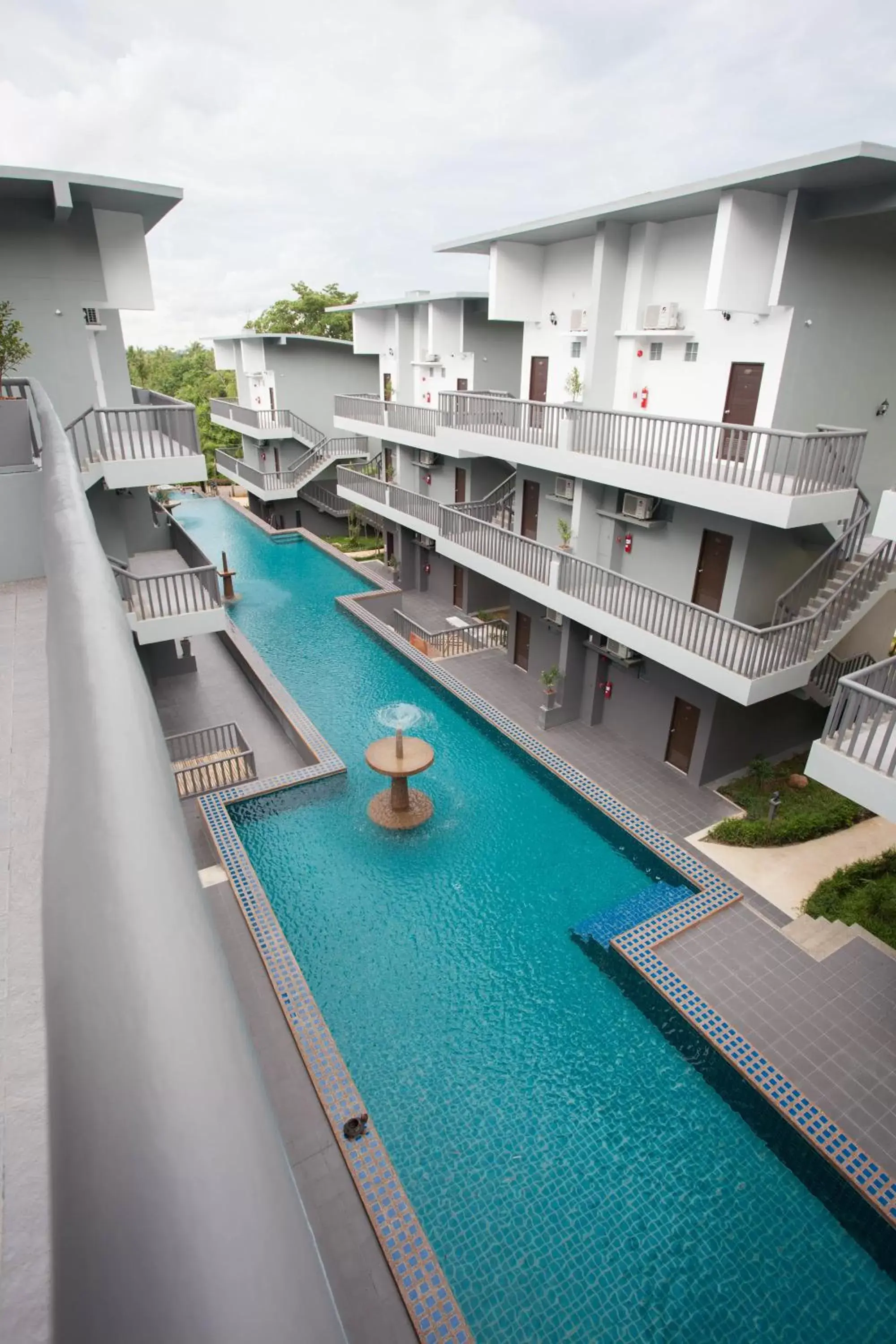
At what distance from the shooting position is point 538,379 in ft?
59.3

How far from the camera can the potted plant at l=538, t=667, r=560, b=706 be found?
17.0 metres

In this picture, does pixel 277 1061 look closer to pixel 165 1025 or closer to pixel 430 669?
pixel 165 1025

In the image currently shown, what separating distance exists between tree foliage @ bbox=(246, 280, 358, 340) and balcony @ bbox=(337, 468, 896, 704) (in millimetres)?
40100

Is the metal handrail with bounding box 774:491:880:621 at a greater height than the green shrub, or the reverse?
the metal handrail with bounding box 774:491:880:621

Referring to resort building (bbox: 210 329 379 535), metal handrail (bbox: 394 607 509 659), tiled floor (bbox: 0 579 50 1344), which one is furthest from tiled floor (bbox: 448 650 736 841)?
resort building (bbox: 210 329 379 535)

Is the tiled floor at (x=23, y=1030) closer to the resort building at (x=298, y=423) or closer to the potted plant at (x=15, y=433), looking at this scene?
the potted plant at (x=15, y=433)

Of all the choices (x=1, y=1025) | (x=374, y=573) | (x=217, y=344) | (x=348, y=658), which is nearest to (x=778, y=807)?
(x=348, y=658)

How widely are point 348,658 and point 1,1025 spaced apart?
65.1ft

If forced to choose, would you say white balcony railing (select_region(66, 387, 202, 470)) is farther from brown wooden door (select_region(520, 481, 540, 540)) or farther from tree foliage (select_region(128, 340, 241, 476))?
tree foliage (select_region(128, 340, 241, 476))

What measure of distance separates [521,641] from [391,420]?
32.9ft

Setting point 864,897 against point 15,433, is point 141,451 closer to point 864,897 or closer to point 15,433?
point 15,433

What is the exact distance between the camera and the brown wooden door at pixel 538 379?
58.4ft

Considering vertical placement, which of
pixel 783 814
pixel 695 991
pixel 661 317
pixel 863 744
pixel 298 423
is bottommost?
pixel 695 991

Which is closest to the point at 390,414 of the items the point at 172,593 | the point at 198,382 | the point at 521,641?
the point at 521,641
